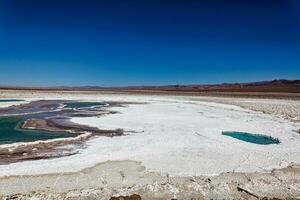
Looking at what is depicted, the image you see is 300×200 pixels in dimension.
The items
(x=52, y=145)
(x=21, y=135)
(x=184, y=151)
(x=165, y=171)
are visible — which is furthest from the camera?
(x=21, y=135)

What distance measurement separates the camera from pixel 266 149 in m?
9.18

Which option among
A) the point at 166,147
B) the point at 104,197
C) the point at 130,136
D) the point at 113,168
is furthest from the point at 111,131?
the point at 104,197

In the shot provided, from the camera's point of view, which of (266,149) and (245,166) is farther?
(266,149)

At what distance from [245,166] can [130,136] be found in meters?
4.62

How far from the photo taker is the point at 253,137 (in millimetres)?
11367

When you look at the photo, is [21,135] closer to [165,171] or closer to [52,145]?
[52,145]

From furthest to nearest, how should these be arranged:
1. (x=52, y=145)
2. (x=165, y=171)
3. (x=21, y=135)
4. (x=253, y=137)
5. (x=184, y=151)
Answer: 1. (x=253, y=137)
2. (x=21, y=135)
3. (x=52, y=145)
4. (x=184, y=151)
5. (x=165, y=171)

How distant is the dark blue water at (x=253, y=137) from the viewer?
10.5m

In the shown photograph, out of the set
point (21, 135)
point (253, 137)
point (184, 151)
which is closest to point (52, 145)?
point (21, 135)

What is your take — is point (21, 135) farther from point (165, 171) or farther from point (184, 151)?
point (165, 171)

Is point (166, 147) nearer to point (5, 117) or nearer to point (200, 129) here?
point (200, 129)

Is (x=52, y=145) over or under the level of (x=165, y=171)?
over

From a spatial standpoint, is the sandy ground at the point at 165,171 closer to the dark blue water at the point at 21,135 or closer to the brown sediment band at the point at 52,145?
the brown sediment band at the point at 52,145

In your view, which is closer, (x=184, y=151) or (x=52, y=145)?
(x=184, y=151)
